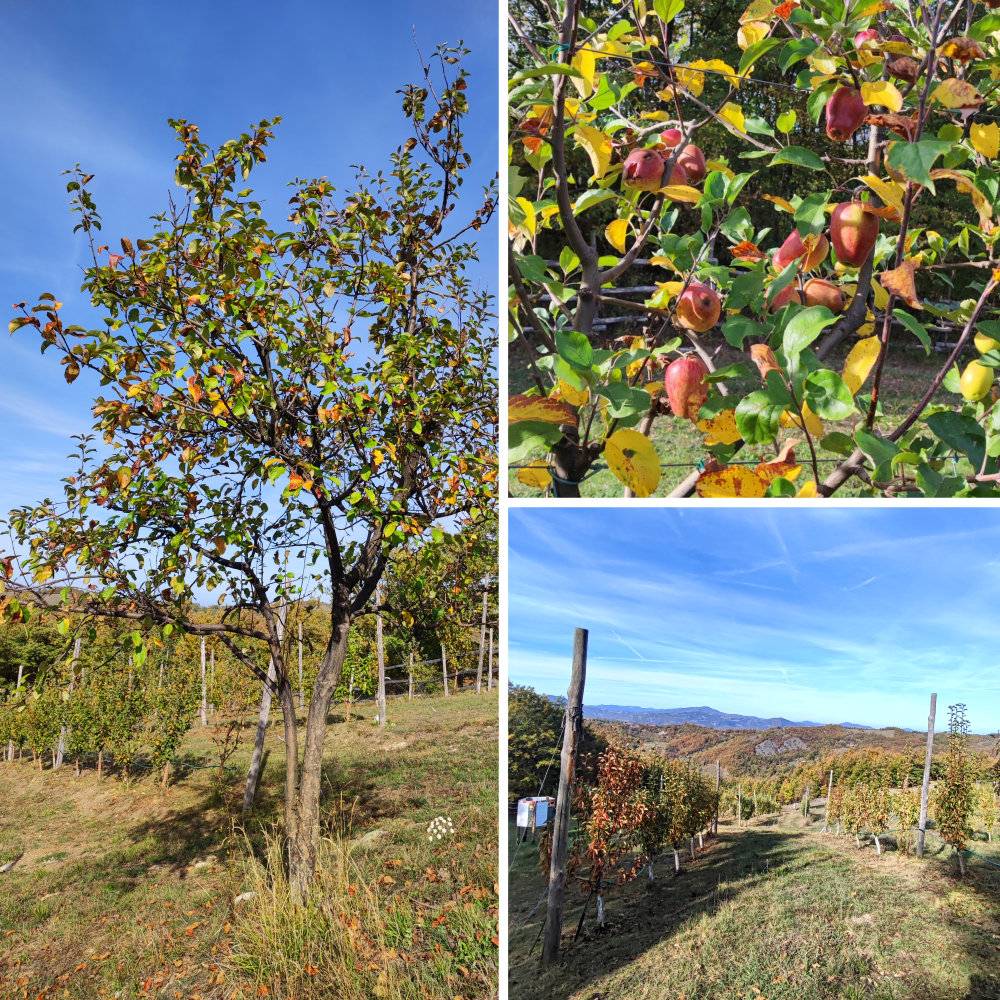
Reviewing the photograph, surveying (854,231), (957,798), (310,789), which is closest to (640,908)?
(310,789)

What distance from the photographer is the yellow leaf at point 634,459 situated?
2.19ft

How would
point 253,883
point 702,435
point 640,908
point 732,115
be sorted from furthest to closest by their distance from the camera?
→ point 702,435 < point 640,908 < point 253,883 < point 732,115

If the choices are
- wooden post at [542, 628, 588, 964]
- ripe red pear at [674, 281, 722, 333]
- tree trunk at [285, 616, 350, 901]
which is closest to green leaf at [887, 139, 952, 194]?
ripe red pear at [674, 281, 722, 333]

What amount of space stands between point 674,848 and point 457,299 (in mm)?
3004

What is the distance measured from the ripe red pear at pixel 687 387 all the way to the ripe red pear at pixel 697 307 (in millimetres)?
60

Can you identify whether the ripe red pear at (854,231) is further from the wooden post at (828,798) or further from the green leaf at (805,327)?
the wooden post at (828,798)

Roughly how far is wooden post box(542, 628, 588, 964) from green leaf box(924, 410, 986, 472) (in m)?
1.11

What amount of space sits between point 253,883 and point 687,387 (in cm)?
294

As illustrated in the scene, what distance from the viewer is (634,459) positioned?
0.67 m

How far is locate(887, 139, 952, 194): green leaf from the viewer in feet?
1.76

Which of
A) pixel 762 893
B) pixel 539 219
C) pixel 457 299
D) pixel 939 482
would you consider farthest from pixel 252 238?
pixel 762 893

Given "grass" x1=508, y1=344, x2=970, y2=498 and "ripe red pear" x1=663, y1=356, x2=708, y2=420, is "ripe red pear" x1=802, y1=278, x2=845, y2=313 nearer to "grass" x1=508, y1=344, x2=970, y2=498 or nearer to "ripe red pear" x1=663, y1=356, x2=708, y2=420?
"ripe red pear" x1=663, y1=356, x2=708, y2=420

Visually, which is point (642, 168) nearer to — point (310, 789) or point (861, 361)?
point (861, 361)

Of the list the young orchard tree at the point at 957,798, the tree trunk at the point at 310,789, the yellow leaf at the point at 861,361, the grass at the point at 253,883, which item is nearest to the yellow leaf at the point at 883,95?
the yellow leaf at the point at 861,361
